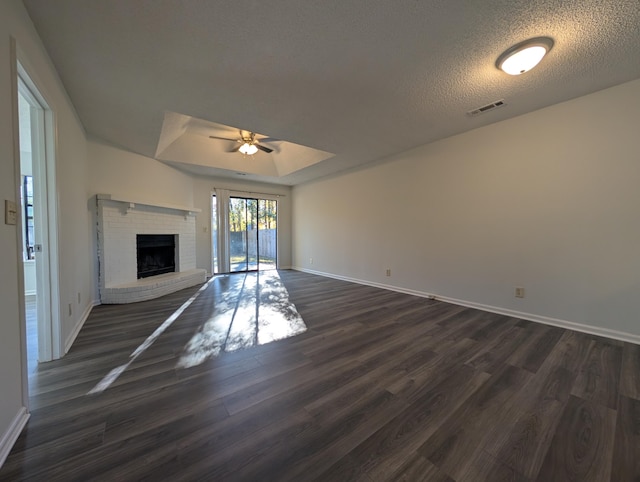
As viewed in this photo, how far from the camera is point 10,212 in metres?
1.31

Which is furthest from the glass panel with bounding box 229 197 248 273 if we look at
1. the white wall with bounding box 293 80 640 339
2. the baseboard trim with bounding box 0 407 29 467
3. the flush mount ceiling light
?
the flush mount ceiling light

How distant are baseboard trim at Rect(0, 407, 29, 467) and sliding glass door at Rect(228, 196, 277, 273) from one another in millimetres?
5208

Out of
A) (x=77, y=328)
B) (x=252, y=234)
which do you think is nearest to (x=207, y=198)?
(x=252, y=234)

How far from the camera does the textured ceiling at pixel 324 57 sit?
1.63m

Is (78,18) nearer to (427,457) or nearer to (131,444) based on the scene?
(131,444)

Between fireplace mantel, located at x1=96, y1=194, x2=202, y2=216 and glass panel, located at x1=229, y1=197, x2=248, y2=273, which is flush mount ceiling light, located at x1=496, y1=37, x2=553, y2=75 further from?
glass panel, located at x1=229, y1=197, x2=248, y2=273

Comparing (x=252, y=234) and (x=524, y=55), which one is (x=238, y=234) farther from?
(x=524, y=55)

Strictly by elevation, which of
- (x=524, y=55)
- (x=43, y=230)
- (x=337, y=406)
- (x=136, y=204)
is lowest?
(x=337, y=406)

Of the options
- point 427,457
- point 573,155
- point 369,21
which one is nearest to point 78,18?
point 369,21

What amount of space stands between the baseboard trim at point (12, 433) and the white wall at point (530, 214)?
14.3ft

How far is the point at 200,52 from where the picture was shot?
6.51ft

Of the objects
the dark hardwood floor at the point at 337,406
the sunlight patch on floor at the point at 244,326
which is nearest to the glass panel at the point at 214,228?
the sunlight patch on floor at the point at 244,326

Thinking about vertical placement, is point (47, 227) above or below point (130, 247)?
above

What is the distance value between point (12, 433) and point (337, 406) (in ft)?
5.50
